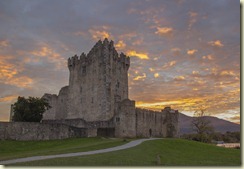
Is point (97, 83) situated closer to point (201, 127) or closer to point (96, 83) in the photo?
point (96, 83)

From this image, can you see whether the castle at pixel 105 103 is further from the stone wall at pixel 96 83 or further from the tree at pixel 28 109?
the tree at pixel 28 109

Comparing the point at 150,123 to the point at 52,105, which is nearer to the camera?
the point at 150,123

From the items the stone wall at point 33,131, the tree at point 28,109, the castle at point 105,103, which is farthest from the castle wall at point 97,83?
the stone wall at point 33,131

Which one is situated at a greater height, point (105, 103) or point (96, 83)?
point (96, 83)

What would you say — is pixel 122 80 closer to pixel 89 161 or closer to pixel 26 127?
pixel 26 127

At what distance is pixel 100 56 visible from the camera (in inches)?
2007

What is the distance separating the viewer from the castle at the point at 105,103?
4409 centimetres

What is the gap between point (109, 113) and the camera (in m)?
48.8

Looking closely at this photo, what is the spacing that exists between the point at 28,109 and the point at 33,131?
6.34m

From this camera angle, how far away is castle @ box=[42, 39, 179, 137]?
4409cm

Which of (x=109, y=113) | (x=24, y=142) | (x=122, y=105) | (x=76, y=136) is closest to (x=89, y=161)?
(x=24, y=142)

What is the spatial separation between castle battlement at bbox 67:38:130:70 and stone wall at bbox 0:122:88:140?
48.4ft

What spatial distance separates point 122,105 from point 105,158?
78.6 ft

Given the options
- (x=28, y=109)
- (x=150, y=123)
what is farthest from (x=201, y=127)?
(x=28, y=109)
